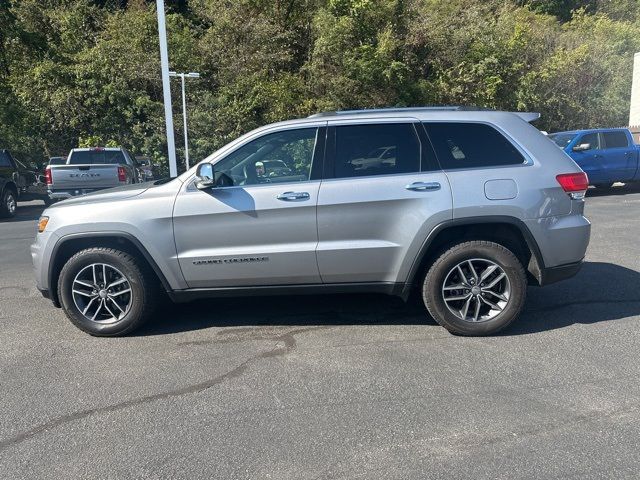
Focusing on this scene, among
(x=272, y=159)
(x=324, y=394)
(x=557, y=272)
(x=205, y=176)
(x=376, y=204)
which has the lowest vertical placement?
(x=324, y=394)

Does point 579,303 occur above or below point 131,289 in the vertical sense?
below

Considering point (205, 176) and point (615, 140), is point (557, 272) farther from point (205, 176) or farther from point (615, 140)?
point (615, 140)

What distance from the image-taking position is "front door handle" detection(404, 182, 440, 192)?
15.8 ft

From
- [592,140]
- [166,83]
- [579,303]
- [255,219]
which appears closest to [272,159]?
[255,219]

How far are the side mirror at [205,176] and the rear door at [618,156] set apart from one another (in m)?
13.7

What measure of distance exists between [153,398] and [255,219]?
1690 mm

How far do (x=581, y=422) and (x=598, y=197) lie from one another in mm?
13441

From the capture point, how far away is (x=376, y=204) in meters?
4.81

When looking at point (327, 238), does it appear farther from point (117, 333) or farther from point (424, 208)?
point (117, 333)

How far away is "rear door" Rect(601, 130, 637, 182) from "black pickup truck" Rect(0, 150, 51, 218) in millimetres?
16198

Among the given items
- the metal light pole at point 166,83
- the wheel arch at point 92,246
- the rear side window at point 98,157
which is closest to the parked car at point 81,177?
the rear side window at point 98,157

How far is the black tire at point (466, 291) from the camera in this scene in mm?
4836

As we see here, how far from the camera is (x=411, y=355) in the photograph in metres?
4.54

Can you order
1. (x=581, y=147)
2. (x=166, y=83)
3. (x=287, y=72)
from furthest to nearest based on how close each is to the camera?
1. (x=287, y=72)
2. (x=581, y=147)
3. (x=166, y=83)
